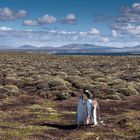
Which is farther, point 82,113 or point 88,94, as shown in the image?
point 82,113

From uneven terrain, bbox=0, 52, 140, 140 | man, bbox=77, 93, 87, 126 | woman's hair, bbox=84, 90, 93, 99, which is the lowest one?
uneven terrain, bbox=0, 52, 140, 140

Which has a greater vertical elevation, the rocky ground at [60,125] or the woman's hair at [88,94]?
the woman's hair at [88,94]

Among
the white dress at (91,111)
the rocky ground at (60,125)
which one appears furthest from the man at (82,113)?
the rocky ground at (60,125)

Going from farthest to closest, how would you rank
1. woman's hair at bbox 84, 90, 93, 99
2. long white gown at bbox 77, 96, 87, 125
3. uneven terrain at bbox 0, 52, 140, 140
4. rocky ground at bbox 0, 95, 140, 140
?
long white gown at bbox 77, 96, 87, 125
woman's hair at bbox 84, 90, 93, 99
uneven terrain at bbox 0, 52, 140, 140
rocky ground at bbox 0, 95, 140, 140

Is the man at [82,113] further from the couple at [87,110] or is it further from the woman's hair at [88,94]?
the woman's hair at [88,94]

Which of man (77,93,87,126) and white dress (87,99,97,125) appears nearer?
white dress (87,99,97,125)

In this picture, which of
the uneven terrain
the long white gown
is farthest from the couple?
the uneven terrain

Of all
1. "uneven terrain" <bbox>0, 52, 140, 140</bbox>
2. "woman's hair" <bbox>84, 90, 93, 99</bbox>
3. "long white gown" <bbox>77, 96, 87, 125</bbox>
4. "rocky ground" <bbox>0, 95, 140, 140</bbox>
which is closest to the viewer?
"rocky ground" <bbox>0, 95, 140, 140</bbox>

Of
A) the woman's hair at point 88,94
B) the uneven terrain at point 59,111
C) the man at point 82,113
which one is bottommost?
the uneven terrain at point 59,111

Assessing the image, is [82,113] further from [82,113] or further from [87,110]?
[87,110]

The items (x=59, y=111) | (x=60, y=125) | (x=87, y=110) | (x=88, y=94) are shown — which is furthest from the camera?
(x=59, y=111)

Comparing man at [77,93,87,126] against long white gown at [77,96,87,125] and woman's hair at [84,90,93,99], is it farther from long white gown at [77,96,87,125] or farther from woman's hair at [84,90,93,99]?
woman's hair at [84,90,93,99]

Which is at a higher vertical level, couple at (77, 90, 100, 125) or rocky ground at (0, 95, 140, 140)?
couple at (77, 90, 100, 125)

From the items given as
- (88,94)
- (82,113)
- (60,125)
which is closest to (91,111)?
(82,113)
